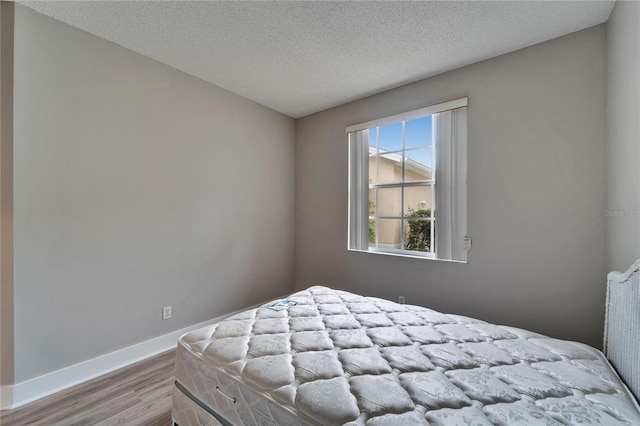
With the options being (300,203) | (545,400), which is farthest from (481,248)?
(300,203)

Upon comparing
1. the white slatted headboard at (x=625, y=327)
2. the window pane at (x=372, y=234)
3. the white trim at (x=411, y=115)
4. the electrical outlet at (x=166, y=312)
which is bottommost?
the electrical outlet at (x=166, y=312)

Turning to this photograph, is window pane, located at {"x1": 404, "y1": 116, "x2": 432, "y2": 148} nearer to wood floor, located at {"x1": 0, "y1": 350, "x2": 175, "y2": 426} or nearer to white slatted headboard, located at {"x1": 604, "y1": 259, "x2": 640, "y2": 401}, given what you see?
white slatted headboard, located at {"x1": 604, "y1": 259, "x2": 640, "y2": 401}

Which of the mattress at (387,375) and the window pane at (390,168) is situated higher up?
the window pane at (390,168)

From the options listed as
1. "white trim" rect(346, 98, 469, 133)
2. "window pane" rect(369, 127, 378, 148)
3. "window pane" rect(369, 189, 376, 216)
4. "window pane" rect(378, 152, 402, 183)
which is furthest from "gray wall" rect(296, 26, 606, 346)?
"window pane" rect(369, 189, 376, 216)

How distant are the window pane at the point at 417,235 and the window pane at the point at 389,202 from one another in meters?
0.18

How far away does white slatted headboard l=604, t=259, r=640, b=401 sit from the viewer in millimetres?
1090

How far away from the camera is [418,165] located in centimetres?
280

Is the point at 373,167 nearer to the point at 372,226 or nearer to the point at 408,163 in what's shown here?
the point at 408,163

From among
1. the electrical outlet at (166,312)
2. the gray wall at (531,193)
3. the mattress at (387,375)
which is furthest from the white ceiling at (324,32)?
the electrical outlet at (166,312)

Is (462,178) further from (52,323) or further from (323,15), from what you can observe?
(52,323)

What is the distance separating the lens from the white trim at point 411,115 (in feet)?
8.03

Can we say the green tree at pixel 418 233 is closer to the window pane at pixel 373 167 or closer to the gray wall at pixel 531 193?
the gray wall at pixel 531 193

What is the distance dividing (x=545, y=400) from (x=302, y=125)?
354 cm

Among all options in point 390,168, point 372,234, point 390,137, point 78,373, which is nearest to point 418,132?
point 390,137
